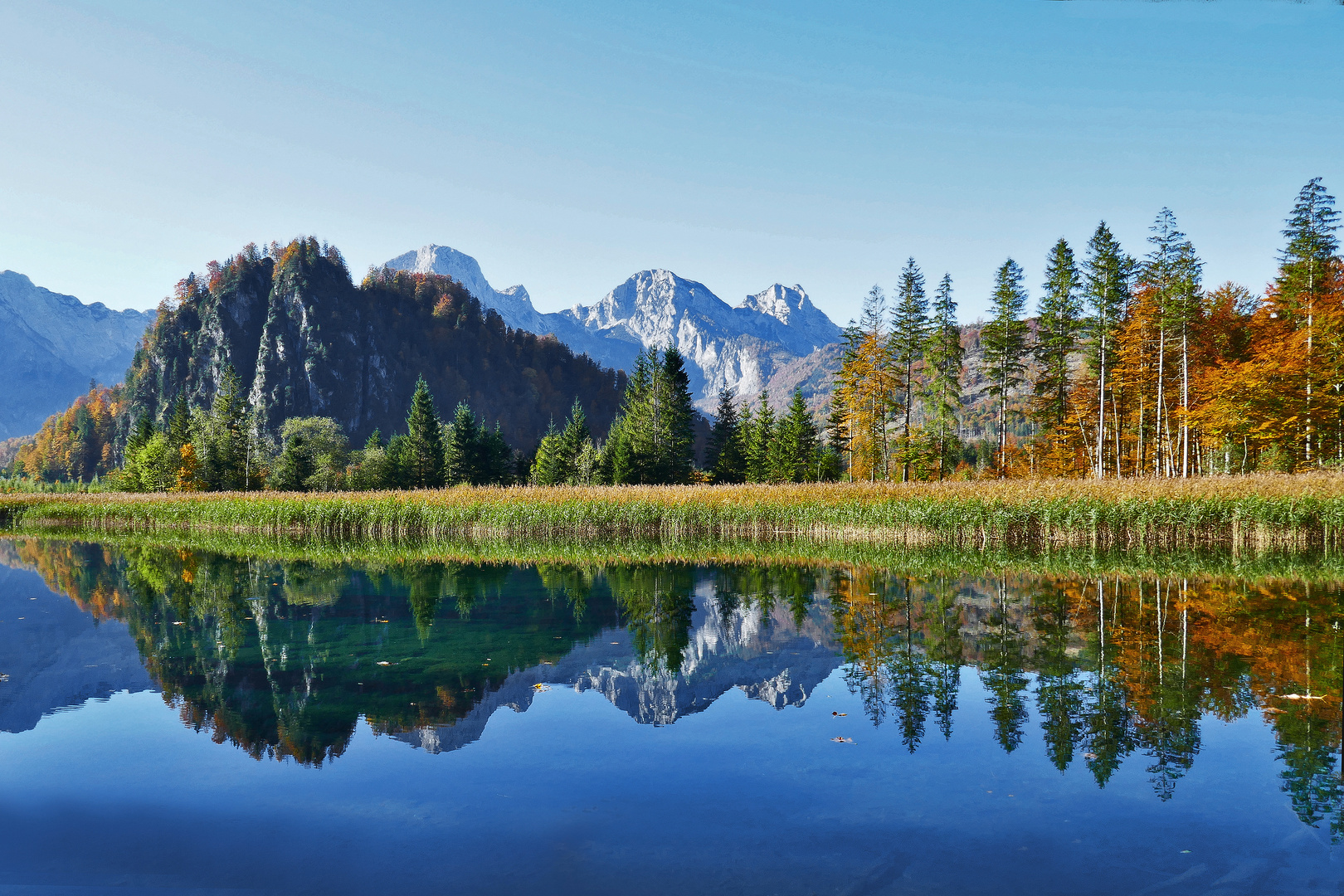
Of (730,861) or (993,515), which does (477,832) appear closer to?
(730,861)

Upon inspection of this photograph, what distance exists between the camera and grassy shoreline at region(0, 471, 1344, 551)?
22.7m

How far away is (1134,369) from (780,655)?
4107cm

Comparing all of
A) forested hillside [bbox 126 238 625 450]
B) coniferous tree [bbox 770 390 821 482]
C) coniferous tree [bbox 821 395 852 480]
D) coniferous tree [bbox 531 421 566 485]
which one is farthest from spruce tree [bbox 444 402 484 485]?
forested hillside [bbox 126 238 625 450]

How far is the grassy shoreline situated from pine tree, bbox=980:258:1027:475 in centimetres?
2078

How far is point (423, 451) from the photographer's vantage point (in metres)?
71.2

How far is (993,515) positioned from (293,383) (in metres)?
163

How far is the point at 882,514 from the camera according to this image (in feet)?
85.8

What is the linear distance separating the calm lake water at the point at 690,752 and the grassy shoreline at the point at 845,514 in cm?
986

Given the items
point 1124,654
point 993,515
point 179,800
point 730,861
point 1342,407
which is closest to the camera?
point 730,861

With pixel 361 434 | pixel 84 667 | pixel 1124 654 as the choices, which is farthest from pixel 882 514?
pixel 361 434

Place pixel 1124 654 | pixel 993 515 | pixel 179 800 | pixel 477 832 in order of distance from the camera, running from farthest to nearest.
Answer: pixel 993 515 < pixel 1124 654 < pixel 179 800 < pixel 477 832

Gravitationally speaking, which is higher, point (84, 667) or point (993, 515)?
point (993, 515)

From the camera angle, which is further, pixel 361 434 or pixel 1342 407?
pixel 361 434

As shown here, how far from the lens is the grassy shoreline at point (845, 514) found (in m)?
22.7
